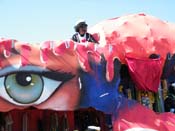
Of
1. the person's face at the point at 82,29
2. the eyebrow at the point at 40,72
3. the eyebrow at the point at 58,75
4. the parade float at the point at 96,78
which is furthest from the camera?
the person's face at the point at 82,29

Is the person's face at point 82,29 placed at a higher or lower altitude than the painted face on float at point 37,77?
higher

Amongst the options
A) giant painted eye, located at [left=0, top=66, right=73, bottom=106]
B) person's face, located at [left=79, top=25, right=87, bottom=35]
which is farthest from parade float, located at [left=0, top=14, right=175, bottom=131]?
person's face, located at [left=79, top=25, right=87, bottom=35]

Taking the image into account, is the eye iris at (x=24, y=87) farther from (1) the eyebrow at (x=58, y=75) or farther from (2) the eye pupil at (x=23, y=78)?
(1) the eyebrow at (x=58, y=75)

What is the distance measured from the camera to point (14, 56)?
565 centimetres

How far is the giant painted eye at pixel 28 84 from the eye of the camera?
555 centimetres

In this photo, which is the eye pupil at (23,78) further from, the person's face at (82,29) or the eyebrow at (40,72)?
the person's face at (82,29)

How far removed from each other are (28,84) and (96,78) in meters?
1.09

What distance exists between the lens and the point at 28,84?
18.6ft

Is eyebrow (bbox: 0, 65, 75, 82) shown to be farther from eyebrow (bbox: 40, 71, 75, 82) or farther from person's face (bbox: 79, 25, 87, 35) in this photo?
person's face (bbox: 79, 25, 87, 35)

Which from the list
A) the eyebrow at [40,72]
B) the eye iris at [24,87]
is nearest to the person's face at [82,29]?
the eyebrow at [40,72]

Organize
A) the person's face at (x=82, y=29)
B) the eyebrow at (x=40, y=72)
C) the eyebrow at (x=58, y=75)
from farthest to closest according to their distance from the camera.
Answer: the person's face at (x=82, y=29)
the eyebrow at (x=58, y=75)
the eyebrow at (x=40, y=72)

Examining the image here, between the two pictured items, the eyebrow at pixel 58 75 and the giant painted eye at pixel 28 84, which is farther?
the eyebrow at pixel 58 75

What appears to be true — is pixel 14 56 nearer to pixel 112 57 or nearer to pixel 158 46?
pixel 112 57

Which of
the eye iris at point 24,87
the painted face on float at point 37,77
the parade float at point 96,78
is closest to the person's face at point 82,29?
the parade float at point 96,78
